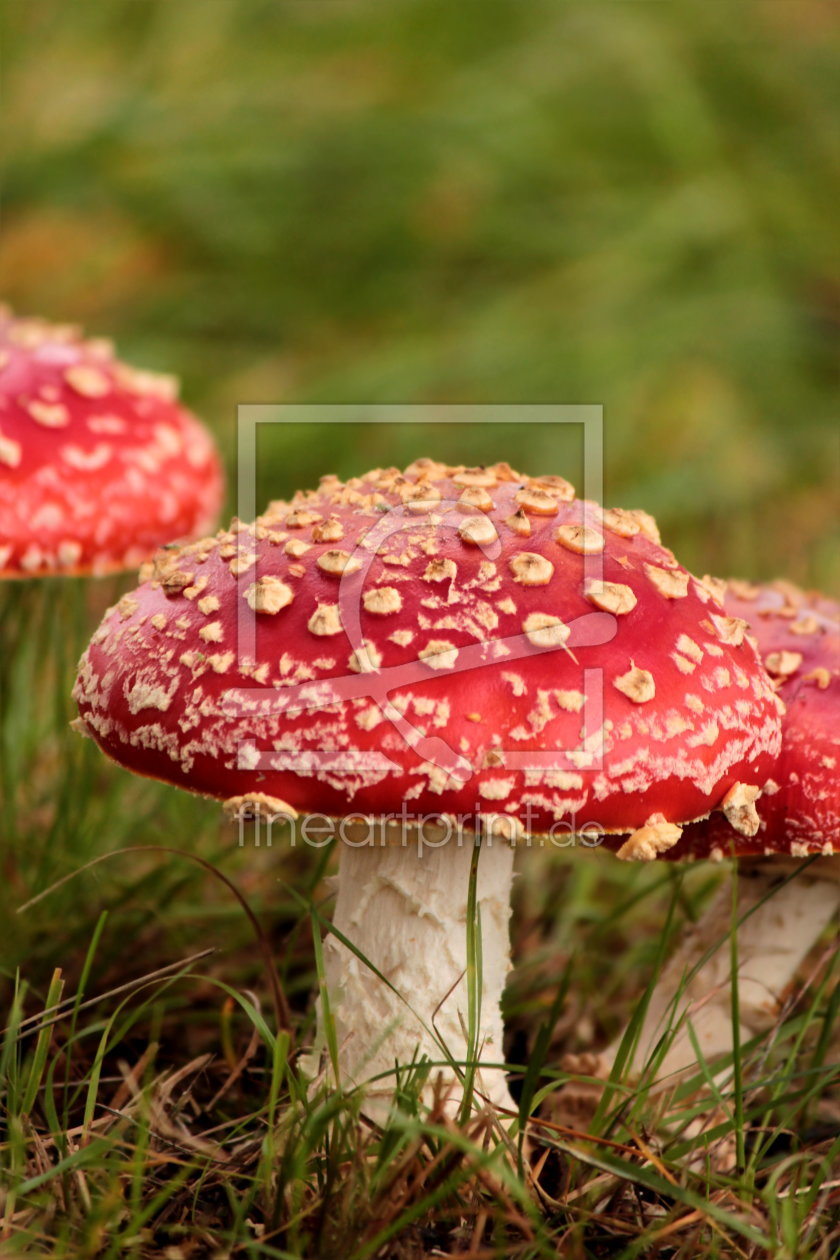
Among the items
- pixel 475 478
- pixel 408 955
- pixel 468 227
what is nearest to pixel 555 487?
pixel 475 478

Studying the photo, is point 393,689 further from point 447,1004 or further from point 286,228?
point 286,228

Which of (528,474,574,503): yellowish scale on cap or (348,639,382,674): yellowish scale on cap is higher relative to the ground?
(528,474,574,503): yellowish scale on cap

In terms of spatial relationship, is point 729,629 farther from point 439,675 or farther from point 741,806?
point 439,675

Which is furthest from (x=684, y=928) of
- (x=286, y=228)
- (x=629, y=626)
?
(x=286, y=228)

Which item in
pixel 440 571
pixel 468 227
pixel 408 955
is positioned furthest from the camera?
pixel 468 227

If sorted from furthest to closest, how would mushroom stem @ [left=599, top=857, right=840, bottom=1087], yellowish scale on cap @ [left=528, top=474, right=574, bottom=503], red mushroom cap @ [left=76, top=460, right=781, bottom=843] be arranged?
mushroom stem @ [left=599, top=857, right=840, bottom=1087] < yellowish scale on cap @ [left=528, top=474, right=574, bottom=503] < red mushroom cap @ [left=76, top=460, right=781, bottom=843]

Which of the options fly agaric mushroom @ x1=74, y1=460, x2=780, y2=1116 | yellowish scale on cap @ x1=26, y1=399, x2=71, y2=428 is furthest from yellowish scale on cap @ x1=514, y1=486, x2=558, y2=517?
yellowish scale on cap @ x1=26, y1=399, x2=71, y2=428

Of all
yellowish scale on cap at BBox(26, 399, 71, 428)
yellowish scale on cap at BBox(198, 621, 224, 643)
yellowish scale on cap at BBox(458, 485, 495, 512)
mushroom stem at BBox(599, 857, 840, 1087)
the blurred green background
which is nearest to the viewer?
yellowish scale on cap at BBox(198, 621, 224, 643)

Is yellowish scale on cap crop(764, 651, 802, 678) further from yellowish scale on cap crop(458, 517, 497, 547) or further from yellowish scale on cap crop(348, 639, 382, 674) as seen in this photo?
yellowish scale on cap crop(348, 639, 382, 674)
